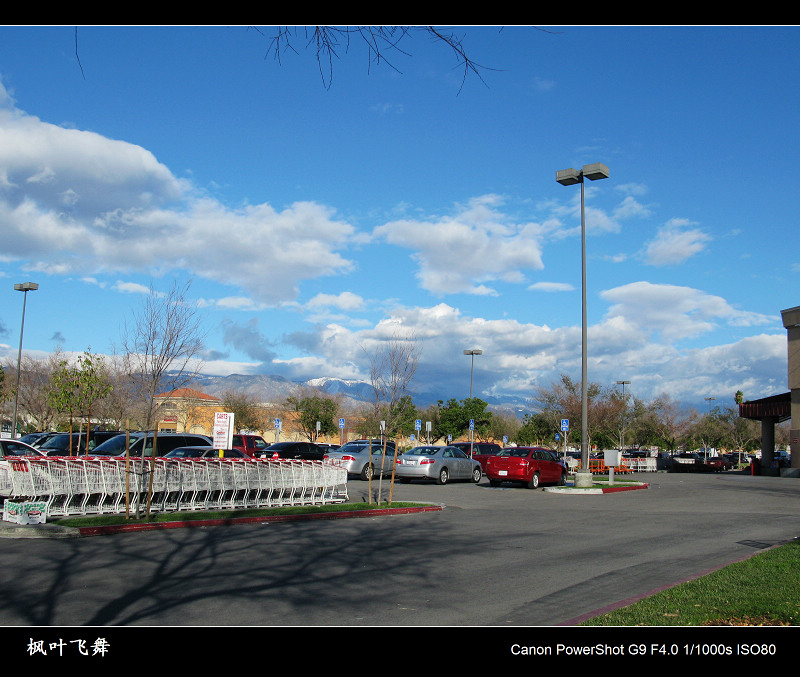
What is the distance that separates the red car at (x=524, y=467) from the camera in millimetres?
26094

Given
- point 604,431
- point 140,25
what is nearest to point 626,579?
point 140,25

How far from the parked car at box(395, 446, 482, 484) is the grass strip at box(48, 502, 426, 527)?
32.5 ft

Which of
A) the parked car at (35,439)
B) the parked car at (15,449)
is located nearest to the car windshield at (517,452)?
the parked car at (15,449)

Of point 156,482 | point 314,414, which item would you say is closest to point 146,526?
point 156,482

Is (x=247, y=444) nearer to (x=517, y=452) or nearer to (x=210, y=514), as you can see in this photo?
(x=517, y=452)

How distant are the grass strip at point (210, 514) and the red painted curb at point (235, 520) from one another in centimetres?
15

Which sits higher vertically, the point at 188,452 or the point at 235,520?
the point at 188,452

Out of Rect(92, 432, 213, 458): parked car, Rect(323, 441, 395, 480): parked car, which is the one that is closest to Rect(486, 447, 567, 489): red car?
Rect(323, 441, 395, 480): parked car

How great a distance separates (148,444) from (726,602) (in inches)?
707

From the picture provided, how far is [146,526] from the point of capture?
12375 millimetres

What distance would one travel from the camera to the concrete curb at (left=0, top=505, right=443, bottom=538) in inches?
449

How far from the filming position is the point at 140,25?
391cm

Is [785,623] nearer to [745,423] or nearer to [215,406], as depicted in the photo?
[215,406]
